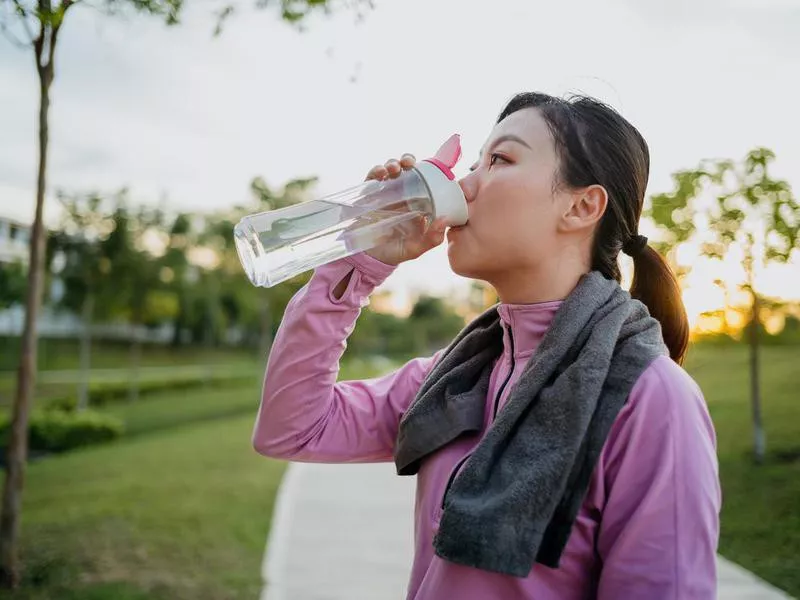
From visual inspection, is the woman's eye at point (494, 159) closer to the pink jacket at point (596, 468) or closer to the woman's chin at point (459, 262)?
the woman's chin at point (459, 262)

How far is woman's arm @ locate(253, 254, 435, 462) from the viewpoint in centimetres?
167

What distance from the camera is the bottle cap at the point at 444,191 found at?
1555mm

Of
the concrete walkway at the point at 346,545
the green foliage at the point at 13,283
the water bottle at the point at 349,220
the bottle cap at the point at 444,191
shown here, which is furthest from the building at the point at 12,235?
the bottle cap at the point at 444,191

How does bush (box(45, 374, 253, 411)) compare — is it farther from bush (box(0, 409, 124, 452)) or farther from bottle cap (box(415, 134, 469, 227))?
bottle cap (box(415, 134, 469, 227))

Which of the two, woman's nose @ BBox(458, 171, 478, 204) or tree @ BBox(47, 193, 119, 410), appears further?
tree @ BBox(47, 193, 119, 410)

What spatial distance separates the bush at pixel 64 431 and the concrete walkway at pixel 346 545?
6487 millimetres

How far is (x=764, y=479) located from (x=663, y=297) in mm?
5465

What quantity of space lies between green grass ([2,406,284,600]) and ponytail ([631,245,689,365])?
3.59 metres

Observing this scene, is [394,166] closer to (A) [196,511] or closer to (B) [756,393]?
(A) [196,511]

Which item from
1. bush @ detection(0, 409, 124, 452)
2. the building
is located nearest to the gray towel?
bush @ detection(0, 409, 124, 452)

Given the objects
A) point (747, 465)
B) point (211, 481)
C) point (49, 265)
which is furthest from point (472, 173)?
point (49, 265)

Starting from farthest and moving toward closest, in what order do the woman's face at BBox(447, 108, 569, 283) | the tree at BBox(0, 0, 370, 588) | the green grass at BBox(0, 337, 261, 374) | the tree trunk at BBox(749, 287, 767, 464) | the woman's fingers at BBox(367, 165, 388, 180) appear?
the green grass at BBox(0, 337, 261, 374), the tree trunk at BBox(749, 287, 767, 464), the tree at BBox(0, 0, 370, 588), the woman's fingers at BBox(367, 165, 388, 180), the woman's face at BBox(447, 108, 569, 283)

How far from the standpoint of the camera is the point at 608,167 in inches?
62.9

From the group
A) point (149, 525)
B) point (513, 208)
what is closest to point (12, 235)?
point (149, 525)
